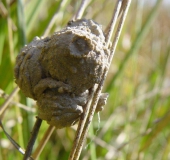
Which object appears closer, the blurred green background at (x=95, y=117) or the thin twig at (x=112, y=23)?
the thin twig at (x=112, y=23)

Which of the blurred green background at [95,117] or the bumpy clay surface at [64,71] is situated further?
the blurred green background at [95,117]

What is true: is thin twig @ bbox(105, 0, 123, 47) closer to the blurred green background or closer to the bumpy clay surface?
the bumpy clay surface

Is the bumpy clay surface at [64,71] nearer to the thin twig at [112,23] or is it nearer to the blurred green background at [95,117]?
the thin twig at [112,23]

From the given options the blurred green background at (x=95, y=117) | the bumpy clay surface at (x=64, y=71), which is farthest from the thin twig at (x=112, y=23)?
the blurred green background at (x=95, y=117)

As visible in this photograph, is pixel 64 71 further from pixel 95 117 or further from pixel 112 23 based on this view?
pixel 95 117

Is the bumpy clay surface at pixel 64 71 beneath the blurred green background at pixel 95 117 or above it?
above

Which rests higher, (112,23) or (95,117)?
(112,23)

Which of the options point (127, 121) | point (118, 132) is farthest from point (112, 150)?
point (118, 132)

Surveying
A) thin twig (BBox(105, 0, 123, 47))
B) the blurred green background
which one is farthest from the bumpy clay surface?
the blurred green background

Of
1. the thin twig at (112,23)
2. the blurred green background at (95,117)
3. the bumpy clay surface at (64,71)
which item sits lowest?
the blurred green background at (95,117)

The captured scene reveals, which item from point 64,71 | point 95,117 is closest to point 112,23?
point 64,71
